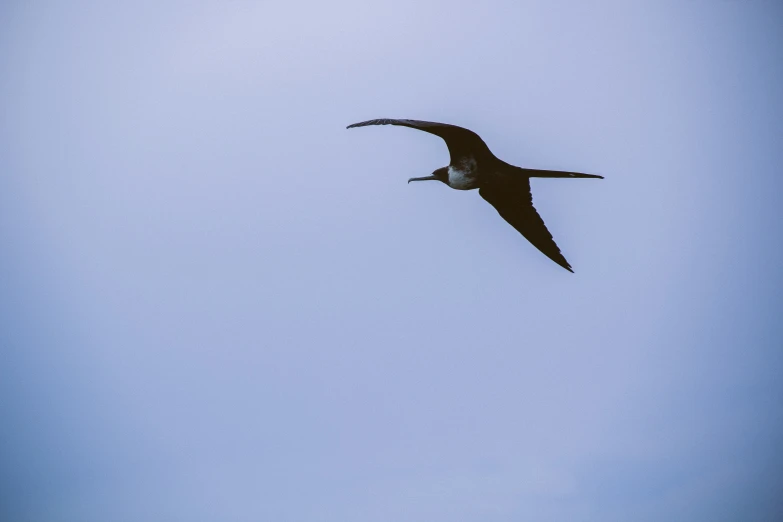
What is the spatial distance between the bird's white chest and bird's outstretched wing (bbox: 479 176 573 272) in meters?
0.37

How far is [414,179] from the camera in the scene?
13.8 m

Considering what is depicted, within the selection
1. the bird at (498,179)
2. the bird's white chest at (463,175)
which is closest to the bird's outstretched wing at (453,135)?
the bird at (498,179)

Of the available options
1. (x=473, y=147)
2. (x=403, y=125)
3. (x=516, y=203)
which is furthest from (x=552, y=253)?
(x=403, y=125)

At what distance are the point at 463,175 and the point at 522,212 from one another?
141 centimetres

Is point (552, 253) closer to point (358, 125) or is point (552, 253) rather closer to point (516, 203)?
point (516, 203)

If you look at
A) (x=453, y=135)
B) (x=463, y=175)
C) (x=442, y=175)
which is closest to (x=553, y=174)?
(x=453, y=135)

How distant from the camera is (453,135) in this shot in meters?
11.6

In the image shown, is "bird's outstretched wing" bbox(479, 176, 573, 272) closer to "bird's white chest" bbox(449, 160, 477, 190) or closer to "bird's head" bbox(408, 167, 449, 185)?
"bird's white chest" bbox(449, 160, 477, 190)

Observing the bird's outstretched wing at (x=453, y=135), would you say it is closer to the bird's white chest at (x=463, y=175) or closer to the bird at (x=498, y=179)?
the bird at (x=498, y=179)

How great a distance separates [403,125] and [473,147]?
2.39 metres

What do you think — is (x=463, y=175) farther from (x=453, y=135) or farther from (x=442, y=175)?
(x=453, y=135)

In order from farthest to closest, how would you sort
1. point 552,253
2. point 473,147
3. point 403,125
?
1. point 552,253
2. point 473,147
3. point 403,125

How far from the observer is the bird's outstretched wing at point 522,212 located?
13.1 metres

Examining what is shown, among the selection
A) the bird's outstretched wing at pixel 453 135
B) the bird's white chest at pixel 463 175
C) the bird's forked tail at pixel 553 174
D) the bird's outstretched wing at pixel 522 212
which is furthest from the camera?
the bird's outstretched wing at pixel 522 212
